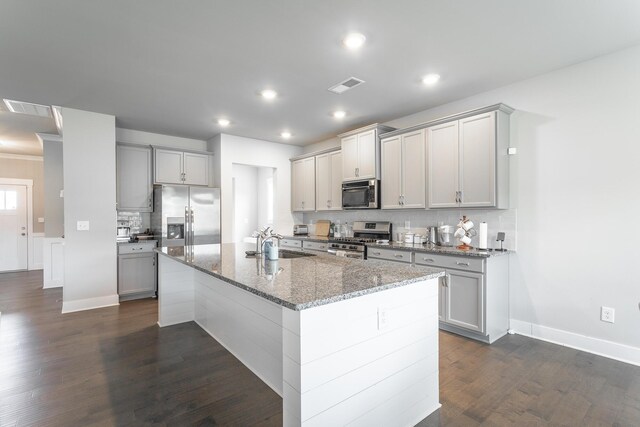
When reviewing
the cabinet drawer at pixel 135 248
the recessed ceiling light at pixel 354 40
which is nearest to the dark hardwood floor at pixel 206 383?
the cabinet drawer at pixel 135 248

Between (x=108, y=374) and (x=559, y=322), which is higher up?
(x=559, y=322)

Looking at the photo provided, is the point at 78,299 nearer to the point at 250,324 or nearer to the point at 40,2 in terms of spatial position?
the point at 250,324

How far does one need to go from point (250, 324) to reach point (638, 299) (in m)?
3.25

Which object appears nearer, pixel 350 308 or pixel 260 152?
pixel 350 308

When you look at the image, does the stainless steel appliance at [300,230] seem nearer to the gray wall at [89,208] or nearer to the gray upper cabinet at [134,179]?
the gray upper cabinet at [134,179]

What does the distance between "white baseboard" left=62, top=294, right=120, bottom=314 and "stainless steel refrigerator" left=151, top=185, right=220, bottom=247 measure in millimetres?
989

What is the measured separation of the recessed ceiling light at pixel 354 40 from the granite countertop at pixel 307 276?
5.76 ft

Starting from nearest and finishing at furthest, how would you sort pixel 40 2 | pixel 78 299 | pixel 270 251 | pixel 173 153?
pixel 40 2
pixel 270 251
pixel 78 299
pixel 173 153

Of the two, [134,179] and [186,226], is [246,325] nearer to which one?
[186,226]

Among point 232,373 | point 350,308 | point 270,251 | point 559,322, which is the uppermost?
point 270,251

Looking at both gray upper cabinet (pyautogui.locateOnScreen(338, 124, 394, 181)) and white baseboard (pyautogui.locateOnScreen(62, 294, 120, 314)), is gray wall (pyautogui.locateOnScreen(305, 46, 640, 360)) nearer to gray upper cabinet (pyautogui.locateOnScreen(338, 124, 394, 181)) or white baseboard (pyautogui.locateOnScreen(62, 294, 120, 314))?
gray upper cabinet (pyautogui.locateOnScreen(338, 124, 394, 181))

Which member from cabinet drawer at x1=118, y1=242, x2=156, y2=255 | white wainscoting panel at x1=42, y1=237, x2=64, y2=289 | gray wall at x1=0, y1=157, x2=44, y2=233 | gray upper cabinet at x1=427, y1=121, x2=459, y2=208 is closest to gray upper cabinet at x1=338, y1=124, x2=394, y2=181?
gray upper cabinet at x1=427, y1=121, x2=459, y2=208

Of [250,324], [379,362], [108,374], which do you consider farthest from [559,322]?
[108,374]

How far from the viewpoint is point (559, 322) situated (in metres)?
3.12
